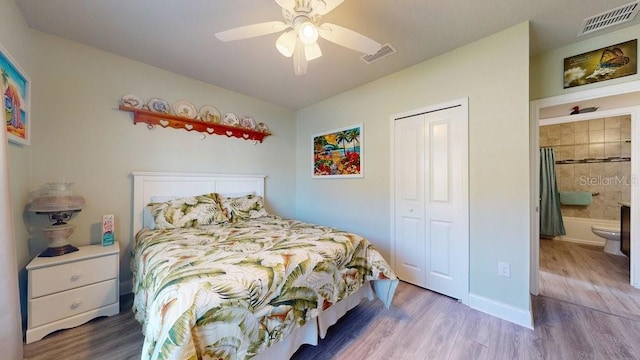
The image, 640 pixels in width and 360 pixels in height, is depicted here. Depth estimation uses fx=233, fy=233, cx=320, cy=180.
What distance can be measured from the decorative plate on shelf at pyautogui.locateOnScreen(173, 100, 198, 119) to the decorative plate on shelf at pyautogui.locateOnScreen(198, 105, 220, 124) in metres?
0.08

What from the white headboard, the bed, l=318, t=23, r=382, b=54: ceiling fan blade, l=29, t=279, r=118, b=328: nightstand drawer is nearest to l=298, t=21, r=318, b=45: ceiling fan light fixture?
l=318, t=23, r=382, b=54: ceiling fan blade

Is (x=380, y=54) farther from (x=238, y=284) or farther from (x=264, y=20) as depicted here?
(x=238, y=284)

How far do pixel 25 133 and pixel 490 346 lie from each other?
389 cm

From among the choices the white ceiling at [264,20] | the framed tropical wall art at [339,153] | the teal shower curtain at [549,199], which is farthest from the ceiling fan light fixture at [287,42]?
the teal shower curtain at [549,199]

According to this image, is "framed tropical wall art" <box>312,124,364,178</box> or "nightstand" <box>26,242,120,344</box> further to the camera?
"framed tropical wall art" <box>312,124,364,178</box>

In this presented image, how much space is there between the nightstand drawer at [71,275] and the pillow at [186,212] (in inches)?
18.3

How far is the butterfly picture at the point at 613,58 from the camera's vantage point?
1962 mm

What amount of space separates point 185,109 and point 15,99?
4.27 ft

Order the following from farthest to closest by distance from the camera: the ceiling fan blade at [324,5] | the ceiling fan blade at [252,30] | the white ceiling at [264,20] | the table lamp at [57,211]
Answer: the table lamp at [57,211]
the white ceiling at [264,20]
the ceiling fan blade at [252,30]
the ceiling fan blade at [324,5]

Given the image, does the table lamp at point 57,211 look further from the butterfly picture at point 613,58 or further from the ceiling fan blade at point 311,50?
the butterfly picture at point 613,58

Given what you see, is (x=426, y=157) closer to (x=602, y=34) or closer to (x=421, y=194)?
(x=421, y=194)

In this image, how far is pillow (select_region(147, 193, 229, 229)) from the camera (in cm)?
233

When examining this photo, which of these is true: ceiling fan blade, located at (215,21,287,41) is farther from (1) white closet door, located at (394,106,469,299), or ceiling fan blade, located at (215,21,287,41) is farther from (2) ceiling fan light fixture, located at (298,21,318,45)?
(1) white closet door, located at (394,106,469,299)

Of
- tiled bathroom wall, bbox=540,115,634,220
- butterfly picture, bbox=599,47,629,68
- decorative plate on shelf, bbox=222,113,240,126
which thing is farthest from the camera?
tiled bathroom wall, bbox=540,115,634,220
